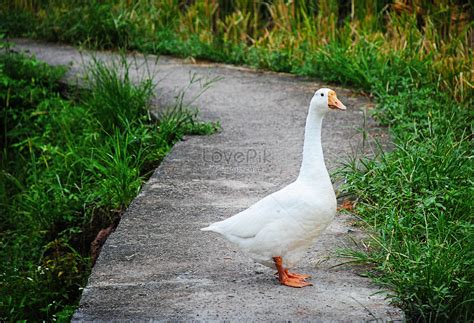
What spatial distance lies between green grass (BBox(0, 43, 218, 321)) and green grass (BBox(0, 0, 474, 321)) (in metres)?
1.01

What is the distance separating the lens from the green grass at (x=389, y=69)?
4285mm

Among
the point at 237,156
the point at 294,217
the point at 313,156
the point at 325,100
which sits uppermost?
the point at 325,100

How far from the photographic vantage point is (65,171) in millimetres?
7059

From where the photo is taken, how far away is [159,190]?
5883 mm

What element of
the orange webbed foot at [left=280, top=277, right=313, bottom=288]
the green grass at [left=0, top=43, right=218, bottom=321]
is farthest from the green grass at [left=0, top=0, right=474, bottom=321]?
the green grass at [left=0, top=43, right=218, bottom=321]

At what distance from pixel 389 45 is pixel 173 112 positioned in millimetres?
2820

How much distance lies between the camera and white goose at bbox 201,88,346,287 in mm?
4117

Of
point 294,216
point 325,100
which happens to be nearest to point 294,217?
point 294,216

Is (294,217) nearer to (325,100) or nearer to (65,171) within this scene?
(325,100)

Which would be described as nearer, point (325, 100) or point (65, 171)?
point (325, 100)

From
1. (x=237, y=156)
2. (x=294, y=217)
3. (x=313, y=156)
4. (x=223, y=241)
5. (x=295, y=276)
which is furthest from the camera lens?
(x=237, y=156)

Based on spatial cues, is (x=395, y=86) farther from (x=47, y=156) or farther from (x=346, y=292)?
(x=346, y=292)

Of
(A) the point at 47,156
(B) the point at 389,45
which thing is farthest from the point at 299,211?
(B) the point at 389,45

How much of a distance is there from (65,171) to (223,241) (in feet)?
7.87
